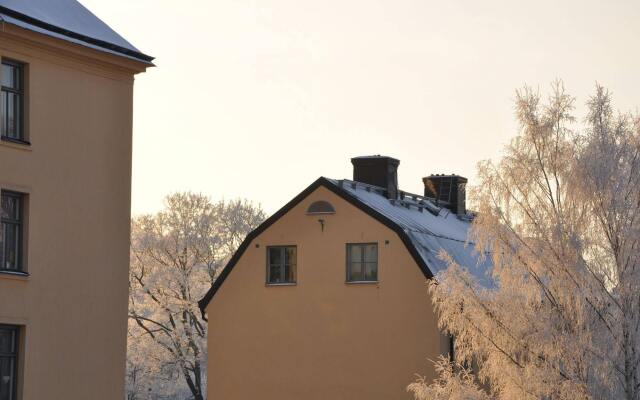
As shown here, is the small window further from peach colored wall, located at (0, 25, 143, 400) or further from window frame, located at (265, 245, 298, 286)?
peach colored wall, located at (0, 25, 143, 400)

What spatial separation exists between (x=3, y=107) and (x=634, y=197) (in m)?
13.5

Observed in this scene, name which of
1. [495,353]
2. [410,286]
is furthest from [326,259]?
[495,353]

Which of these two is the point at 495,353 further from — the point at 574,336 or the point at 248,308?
the point at 248,308

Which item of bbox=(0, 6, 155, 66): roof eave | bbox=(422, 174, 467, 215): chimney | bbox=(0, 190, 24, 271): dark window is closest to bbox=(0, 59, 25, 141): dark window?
bbox=(0, 6, 155, 66): roof eave

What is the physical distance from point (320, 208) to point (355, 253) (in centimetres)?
170

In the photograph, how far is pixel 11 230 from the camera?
26.9 m

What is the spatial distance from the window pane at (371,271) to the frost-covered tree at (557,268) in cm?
930

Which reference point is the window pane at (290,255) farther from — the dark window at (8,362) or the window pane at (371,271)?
the dark window at (8,362)

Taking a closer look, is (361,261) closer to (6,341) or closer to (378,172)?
(378,172)

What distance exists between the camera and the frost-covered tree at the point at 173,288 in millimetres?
60344

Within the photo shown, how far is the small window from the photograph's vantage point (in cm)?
4359

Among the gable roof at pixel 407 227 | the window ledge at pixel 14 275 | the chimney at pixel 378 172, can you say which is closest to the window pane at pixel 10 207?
the window ledge at pixel 14 275

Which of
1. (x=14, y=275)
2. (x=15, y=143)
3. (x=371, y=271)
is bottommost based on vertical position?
(x=14, y=275)

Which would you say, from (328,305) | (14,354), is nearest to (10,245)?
(14,354)
